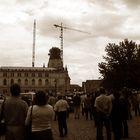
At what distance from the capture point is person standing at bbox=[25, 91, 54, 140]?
8648mm

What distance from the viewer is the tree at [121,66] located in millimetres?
64625

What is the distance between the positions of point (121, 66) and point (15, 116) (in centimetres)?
5783

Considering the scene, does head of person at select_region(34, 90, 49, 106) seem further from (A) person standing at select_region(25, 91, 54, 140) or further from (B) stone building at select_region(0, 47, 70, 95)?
(B) stone building at select_region(0, 47, 70, 95)

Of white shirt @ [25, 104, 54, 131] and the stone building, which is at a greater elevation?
the stone building

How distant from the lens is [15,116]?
8.94 metres

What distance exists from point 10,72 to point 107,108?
15351 cm

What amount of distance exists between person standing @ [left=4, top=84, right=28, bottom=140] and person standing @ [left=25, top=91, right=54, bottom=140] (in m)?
0.20

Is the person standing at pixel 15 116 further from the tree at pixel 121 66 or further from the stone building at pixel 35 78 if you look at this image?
the stone building at pixel 35 78

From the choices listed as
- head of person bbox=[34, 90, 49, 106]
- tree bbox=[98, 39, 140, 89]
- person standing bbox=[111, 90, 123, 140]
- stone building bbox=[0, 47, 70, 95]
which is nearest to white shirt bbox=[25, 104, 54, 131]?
head of person bbox=[34, 90, 49, 106]

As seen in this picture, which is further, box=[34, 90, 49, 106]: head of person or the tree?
the tree

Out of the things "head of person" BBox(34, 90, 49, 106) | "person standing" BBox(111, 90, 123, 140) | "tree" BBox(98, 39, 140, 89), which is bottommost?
"person standing" BBox(111, 90, 123, 140)

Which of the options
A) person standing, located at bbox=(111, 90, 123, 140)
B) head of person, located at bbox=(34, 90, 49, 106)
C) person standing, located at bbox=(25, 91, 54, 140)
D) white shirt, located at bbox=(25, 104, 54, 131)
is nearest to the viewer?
person standing, located at bbox=(25, 91, 54, 140)

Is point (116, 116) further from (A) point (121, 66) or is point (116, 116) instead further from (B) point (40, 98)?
(A) point (121, 66)

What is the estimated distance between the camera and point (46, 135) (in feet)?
28.3
